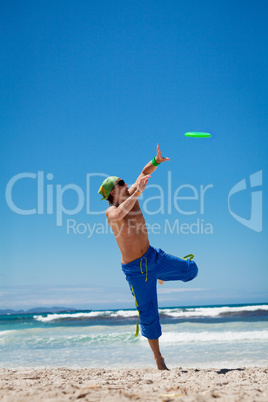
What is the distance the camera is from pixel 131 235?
4.50m

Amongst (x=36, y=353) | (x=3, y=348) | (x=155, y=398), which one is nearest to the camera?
(x=155, y=398)

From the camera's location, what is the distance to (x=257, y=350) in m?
6.61

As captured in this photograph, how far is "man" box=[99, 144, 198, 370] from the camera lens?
14.7 feet

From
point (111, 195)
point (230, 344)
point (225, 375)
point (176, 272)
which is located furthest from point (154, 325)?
point (230, 344)

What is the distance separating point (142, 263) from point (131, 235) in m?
0.35

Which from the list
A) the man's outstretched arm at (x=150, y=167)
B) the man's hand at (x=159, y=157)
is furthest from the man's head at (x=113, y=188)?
the man's hand at (x=159, y=157)

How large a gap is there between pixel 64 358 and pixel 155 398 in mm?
4857

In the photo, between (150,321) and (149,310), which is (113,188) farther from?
(150,321)

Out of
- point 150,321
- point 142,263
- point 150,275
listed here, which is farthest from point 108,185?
point 150,321

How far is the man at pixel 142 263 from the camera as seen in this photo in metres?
4.49

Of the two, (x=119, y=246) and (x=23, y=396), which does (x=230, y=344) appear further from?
(x=23, y=396)

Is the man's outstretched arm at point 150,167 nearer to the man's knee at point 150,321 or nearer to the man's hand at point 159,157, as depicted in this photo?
the man's hand at point 159,157

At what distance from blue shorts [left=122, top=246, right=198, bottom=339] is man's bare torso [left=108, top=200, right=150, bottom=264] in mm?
81

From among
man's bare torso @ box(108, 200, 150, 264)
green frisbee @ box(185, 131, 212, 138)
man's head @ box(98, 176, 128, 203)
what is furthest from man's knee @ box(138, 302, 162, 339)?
green frisbee @ box(185, 131, 212, 138)
